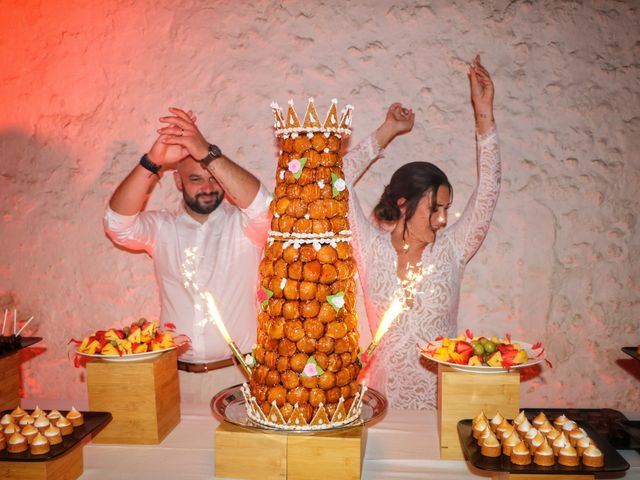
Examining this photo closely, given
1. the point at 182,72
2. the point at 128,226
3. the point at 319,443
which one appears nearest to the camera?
the point at 319,443

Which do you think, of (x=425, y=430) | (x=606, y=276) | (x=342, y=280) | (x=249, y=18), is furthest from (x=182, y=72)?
(x=606, y=276)

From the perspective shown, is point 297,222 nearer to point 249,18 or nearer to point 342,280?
point 342,280

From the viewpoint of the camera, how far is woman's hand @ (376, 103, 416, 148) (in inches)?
163

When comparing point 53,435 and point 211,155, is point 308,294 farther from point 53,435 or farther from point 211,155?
point 211,155

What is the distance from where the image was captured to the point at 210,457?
9.36ft

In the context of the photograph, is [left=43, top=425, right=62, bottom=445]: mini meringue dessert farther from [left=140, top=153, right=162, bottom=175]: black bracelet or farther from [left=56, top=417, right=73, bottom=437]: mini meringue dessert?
[left=140, top=153, right=162, bottom=175]: black bracelet

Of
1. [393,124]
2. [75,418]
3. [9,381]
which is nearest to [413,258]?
[393,124]

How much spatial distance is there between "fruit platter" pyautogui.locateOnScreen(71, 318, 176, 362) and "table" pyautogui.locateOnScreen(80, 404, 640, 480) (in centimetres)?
41

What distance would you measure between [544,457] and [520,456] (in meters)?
0.09

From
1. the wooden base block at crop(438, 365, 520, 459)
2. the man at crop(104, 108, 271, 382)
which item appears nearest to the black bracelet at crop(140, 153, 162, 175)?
the man at crop(104, 108, 271, 382)

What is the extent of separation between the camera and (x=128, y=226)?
13.3 ft

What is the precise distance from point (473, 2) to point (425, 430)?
2.65 metres

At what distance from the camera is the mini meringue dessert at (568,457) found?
2424mm

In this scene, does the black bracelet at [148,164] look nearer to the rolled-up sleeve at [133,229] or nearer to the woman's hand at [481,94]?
the rolled-up sleeve at [133,229]
